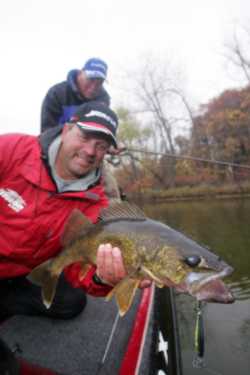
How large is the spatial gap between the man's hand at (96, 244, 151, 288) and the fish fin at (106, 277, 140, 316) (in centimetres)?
9

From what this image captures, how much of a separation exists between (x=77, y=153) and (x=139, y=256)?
3.95ft

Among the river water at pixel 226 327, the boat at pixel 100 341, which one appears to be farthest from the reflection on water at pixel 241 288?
the boat at pixel 100 341

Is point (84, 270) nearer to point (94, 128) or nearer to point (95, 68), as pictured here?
point (94, 128)

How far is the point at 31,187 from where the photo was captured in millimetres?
2918

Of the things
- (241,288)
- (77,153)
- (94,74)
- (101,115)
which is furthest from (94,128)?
(241,288)

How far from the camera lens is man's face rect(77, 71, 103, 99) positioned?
4582 millimetres

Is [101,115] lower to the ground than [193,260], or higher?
higher

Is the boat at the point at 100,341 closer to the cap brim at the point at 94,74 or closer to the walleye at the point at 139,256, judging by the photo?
the walleye at the point at 139,256

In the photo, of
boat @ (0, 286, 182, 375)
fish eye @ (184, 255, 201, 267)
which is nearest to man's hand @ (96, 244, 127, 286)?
fish eye @ (184, 255, 201, 267)

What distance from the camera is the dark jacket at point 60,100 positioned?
15.7 ft

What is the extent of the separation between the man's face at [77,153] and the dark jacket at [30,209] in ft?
0.50

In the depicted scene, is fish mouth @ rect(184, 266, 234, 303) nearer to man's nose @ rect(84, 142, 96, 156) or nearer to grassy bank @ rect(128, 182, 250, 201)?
man's nose @ rect(84, 142, 96, 156)

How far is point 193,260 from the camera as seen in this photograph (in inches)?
77.4

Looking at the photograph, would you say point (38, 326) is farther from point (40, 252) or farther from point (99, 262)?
point (99, 262)
